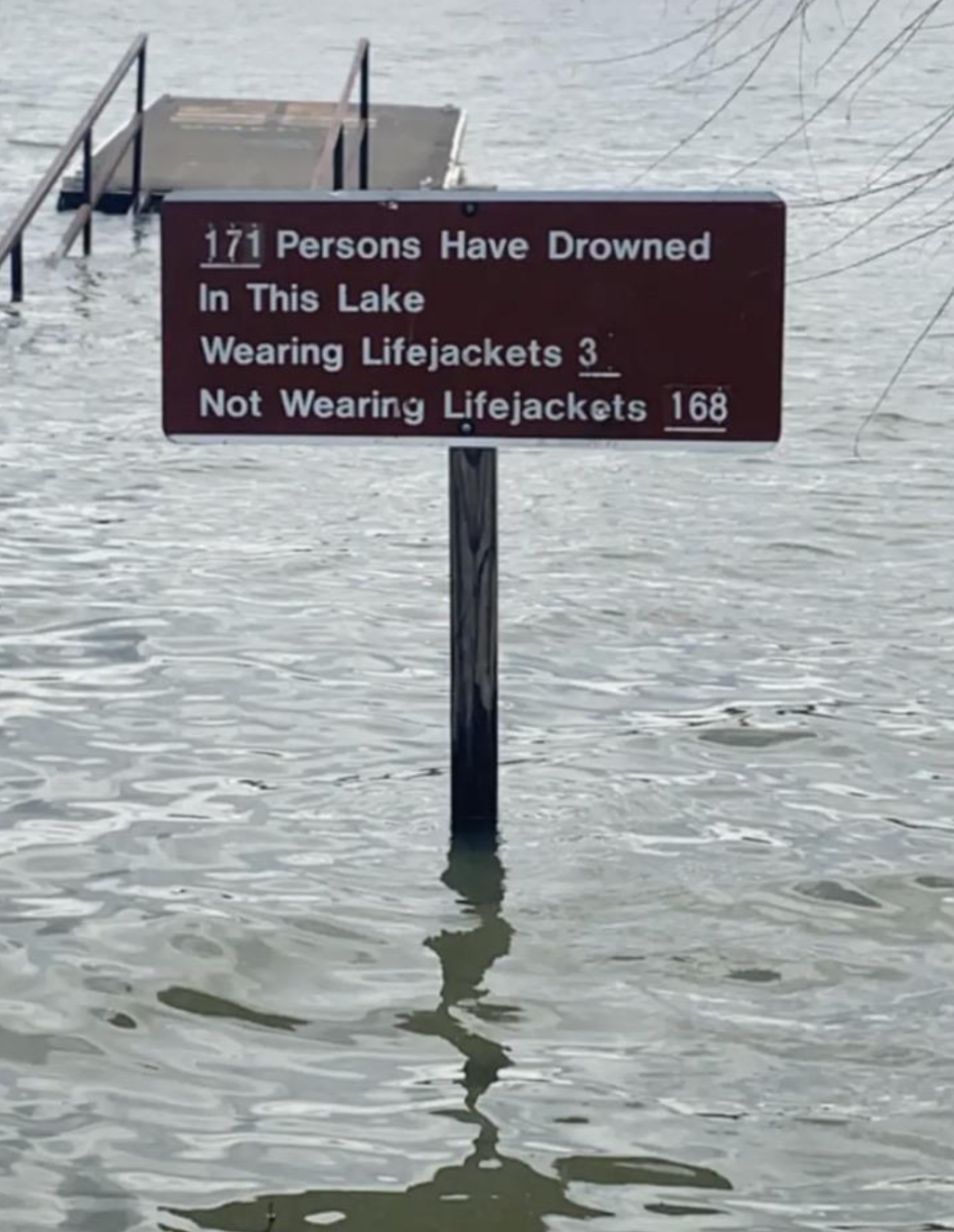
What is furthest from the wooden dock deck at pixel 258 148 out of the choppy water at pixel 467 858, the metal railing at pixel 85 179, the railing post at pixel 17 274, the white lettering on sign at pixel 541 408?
the white lettering on sign at pixel 541 408

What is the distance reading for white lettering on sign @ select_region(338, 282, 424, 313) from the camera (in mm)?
5953

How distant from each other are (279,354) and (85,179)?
39.6ft

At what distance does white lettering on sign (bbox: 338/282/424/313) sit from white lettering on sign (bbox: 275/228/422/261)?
6 centimetres

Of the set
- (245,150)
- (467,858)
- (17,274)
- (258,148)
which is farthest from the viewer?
(258,148)

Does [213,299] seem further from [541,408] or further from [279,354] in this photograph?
[541,408]

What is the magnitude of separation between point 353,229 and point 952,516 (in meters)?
5.49

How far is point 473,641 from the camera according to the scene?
645 cm

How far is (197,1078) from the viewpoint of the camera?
5.45 m

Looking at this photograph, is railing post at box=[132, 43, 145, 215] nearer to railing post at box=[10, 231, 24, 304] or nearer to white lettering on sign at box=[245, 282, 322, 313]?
railing post at box=[10, 231, 24, 304]

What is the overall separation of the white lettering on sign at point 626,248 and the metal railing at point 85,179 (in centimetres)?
940

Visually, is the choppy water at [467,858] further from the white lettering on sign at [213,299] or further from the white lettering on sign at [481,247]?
the white lettering on sign at [481,247]

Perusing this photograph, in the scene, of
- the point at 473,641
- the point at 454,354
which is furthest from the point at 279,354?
the point at 473,641

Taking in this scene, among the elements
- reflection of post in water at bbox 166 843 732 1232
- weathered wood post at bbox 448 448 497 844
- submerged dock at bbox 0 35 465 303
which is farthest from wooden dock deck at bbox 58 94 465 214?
reflection of post in water at bbox 166 843 732 1232

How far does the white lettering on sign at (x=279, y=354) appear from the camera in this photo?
5.96 metres
